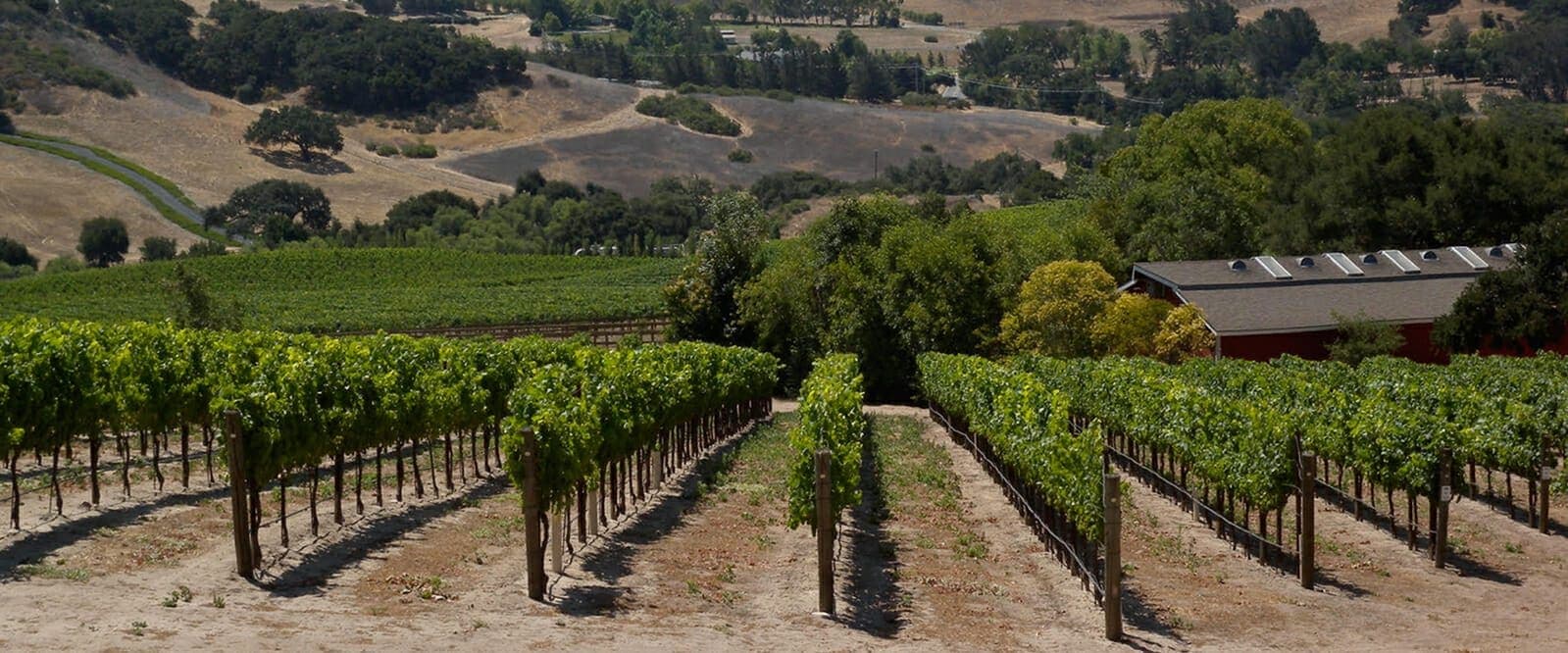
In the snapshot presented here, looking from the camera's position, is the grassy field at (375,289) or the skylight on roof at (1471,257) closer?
the skylight on roof at (1471,257)

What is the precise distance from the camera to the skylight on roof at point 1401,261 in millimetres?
71125

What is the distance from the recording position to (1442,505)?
27781 millimetres

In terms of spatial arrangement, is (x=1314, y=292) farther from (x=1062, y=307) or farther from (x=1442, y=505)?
(x=1442, y=505)

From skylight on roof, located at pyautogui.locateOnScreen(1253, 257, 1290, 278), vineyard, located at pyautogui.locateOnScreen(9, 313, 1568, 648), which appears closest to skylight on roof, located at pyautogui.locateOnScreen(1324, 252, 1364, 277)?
skylight on roof, located at pyautogui.locateOnScreen(1253, 257, 1290, 278)

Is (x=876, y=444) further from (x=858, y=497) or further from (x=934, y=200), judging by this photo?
(x=934, y=200)

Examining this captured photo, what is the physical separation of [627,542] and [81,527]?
799 centimetres

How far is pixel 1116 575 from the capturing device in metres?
22.1

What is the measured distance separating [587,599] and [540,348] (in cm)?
2102

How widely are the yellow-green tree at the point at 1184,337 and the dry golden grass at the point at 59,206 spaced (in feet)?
375

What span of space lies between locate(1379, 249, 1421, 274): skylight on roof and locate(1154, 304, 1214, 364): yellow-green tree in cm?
1299

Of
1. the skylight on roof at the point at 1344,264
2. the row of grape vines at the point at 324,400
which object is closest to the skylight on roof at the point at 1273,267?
the skylight on roof at the point at 1344,264

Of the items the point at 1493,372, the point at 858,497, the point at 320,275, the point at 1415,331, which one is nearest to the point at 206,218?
the point at 320,275

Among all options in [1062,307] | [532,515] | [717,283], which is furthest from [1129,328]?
[532,515]

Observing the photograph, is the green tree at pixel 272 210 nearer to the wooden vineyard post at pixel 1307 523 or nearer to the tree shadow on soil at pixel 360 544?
the tree shadow on soil at pixel 360 544
